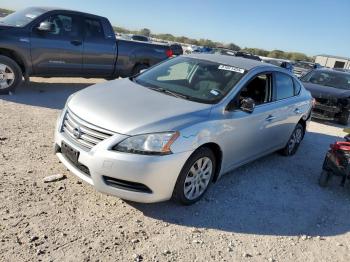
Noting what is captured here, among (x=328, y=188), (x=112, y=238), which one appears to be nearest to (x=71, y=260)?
(x=112, y=238)

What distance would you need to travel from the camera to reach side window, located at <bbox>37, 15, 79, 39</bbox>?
29.0 feet

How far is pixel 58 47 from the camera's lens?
8891 millimetres

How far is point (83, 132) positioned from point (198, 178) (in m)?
1.37

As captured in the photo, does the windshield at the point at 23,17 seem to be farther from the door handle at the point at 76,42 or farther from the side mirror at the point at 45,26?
the door handle at the point at 76,42

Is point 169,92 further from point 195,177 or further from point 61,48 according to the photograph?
point 61,48

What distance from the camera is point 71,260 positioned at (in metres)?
3.25

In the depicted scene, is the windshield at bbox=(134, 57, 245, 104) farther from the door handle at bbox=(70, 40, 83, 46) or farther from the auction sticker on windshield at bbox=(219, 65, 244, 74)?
the door handle at bbox=(70, 40, 83, 46)

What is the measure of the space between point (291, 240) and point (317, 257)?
1.03ft

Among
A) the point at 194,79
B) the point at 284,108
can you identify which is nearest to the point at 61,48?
the point at 194,79

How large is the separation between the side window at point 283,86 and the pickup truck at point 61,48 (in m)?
4.98

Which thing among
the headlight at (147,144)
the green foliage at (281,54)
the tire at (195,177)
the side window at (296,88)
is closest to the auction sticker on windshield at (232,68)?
the tire at (195,177)

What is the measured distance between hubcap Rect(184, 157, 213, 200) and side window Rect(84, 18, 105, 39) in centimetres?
611

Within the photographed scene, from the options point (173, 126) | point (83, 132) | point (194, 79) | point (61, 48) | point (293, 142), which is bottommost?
point (293, 142)

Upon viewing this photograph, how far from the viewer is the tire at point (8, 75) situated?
8.09m
